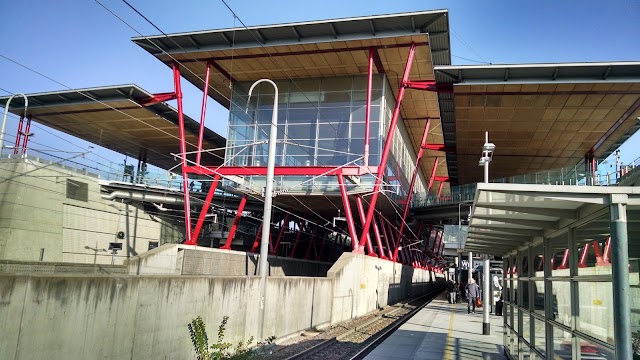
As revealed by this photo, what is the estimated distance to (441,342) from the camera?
45.8 feet

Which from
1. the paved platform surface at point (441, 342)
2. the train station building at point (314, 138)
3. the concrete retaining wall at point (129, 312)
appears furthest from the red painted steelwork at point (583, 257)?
the train station building at point (314, 138)

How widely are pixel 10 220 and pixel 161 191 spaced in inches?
567

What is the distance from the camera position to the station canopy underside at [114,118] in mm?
34750

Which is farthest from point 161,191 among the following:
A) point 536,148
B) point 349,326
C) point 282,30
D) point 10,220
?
point 536,148

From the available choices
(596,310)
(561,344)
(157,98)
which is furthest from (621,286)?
(157,98)

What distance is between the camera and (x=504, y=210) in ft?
20.2

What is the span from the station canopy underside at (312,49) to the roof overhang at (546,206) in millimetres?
22514

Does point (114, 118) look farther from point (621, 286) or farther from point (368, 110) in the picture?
point (621, 286)

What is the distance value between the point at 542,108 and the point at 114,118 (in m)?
31.0

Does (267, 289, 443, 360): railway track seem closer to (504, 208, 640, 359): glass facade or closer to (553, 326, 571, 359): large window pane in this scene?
(504, 208, 640, 359): glass facade

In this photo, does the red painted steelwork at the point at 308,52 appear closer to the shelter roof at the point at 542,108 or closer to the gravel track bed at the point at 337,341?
the shelter roof at the point at 542,108

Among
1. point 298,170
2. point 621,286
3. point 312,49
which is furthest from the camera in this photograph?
point 298,170

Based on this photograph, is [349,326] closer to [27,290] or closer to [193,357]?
[193,357]

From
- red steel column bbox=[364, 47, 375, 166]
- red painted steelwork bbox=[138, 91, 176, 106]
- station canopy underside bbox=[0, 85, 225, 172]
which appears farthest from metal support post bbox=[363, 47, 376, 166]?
station canopy underside bbox=[0, 85, 225, 172]
